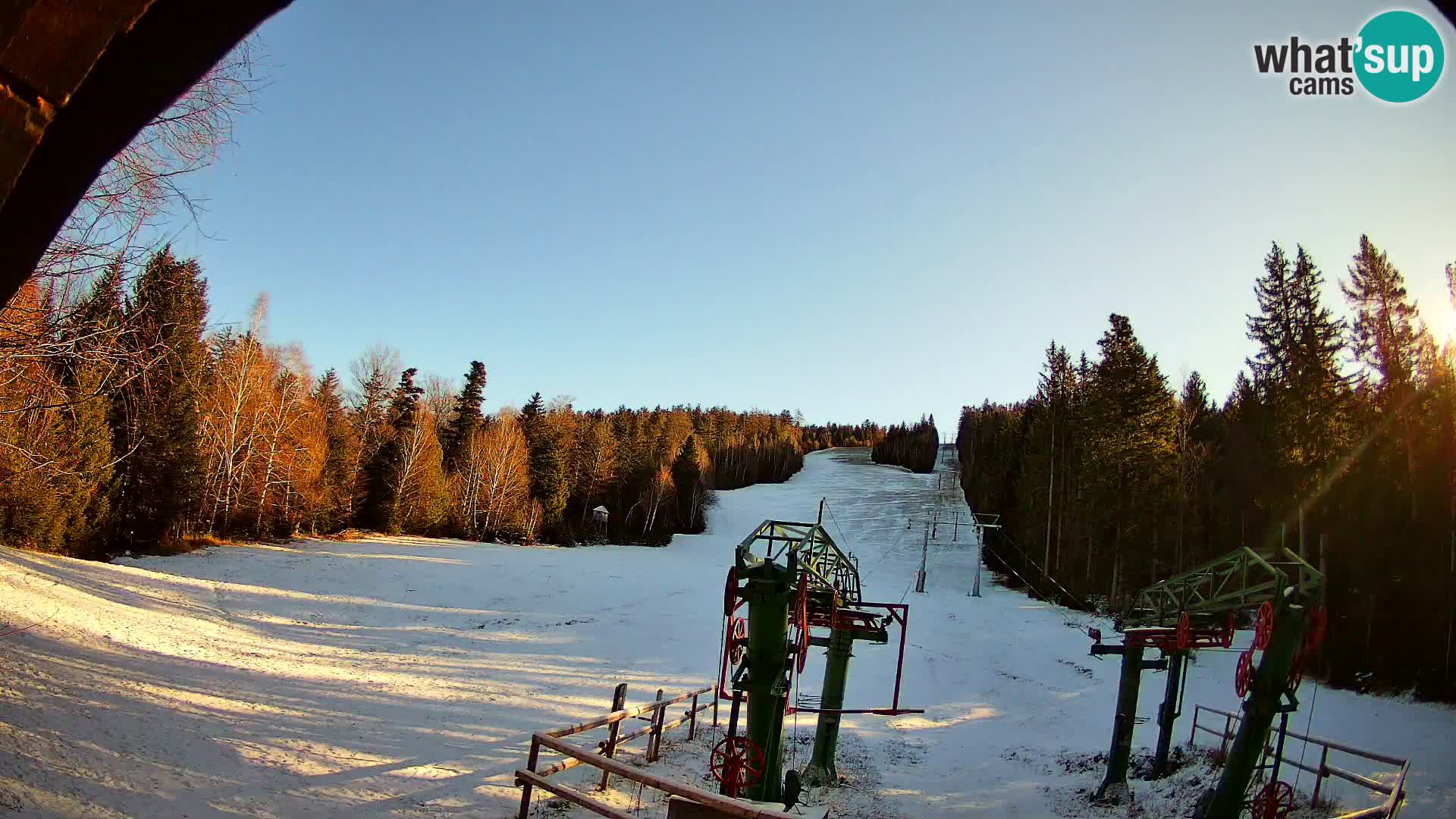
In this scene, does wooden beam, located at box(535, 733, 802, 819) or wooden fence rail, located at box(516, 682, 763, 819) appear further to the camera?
wooden fence rail, located at box(516, 682, 763, 819)

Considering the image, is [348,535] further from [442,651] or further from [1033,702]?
[1033,702]

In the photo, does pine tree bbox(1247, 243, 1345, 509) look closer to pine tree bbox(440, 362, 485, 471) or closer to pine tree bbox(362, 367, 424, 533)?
pine tree bbox(362, 367, 424, 533)

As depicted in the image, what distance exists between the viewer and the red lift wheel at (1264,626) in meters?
10.7

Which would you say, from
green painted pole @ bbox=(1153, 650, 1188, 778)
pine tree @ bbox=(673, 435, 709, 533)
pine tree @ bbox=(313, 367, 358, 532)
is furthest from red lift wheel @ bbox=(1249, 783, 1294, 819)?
pine tree @ bbox=(673, 435, 709, 533)

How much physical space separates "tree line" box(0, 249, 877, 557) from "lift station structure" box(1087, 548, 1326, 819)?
1382 centimetres

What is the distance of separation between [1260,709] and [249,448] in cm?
4066

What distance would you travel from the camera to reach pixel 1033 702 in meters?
22.0

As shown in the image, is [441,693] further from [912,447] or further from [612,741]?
[912,447]

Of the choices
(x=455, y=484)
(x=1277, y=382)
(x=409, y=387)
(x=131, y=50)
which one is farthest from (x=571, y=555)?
(x=131, y=50)

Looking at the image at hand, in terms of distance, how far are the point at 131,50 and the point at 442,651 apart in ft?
73.0

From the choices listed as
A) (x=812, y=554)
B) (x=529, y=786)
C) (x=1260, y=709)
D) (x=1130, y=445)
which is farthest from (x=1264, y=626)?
(x=1130, y=445)

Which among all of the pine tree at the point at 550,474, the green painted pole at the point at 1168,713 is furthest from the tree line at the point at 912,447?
the green painted pole at the point at 1168,713

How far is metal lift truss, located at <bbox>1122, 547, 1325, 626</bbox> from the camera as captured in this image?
435 inches

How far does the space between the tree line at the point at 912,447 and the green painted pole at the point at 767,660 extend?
346 ft
